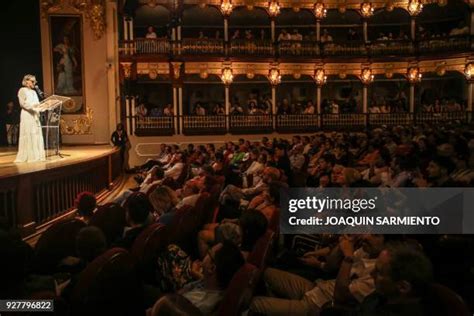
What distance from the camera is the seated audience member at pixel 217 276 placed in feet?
9.55

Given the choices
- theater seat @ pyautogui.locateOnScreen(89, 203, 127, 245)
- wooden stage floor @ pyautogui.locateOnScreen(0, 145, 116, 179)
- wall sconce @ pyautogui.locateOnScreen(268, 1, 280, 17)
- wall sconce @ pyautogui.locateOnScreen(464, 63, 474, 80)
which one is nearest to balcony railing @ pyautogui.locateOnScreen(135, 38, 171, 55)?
wall sconce @ pyautogui.locateOnScreen(268, 1, 280, 17)

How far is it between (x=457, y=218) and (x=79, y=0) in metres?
17.0

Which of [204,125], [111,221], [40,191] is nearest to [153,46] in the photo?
[204,125]

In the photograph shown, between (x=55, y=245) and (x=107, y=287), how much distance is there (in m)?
1.31

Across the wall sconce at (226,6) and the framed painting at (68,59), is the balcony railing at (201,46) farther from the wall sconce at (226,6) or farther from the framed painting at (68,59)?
the framed painting at (68,59)

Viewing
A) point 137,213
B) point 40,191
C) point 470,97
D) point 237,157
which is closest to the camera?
point 137,213

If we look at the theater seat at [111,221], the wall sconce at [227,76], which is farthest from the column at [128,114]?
the theater seat at [111,221]

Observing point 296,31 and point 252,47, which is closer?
point 252,47

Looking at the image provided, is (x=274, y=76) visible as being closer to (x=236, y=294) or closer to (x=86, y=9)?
(x=86, y=9)

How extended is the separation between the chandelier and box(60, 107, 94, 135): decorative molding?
1465 centimetres

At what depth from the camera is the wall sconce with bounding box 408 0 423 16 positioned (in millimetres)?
22875

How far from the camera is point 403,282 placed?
242cm

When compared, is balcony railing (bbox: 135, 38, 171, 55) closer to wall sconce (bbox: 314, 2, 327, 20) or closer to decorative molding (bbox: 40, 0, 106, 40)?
decorative molding (bbox: 40, 0, 106, 40)

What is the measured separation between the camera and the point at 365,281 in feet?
10.4
